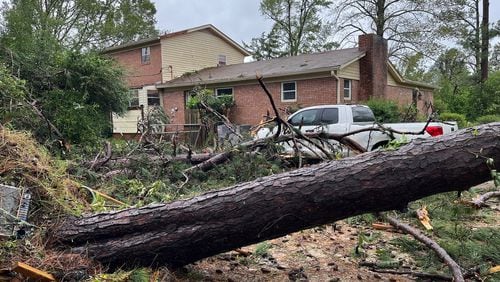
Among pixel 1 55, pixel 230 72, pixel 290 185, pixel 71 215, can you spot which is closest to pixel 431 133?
pixel 290 185

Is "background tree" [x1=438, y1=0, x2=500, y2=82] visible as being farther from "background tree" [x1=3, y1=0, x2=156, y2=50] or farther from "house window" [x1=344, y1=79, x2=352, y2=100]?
"background tree" [x1=3, y1=0, x2=156, y2=50]

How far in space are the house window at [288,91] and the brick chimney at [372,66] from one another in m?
2.93

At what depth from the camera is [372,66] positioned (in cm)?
1691

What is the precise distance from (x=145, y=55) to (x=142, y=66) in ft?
1.99

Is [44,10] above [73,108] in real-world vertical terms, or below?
above

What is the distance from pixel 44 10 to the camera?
24797 mm

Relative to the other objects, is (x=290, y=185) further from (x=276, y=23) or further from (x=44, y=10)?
(x=276, y=23)

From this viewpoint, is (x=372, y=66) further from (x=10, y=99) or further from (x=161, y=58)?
(x=10, y=99)

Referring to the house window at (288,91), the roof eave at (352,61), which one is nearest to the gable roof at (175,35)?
the house window at (288,91)

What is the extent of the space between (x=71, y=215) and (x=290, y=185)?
1644 millimetres

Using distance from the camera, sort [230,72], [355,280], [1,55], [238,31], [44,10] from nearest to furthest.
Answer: [355,280] → [1,55] → [230,72] → [44,10] → [238,31]

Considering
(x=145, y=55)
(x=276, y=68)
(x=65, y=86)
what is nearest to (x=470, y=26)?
(x=276, y=68)

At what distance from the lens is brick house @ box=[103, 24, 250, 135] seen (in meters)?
20.4

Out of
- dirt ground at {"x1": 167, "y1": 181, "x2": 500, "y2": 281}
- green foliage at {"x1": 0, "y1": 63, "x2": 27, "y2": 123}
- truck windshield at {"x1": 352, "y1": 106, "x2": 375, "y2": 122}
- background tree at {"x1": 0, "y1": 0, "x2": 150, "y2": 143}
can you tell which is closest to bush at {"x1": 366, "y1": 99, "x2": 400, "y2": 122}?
truck windshield at {"x1": 352, "y1": 106, "x2": 375, "y2": 122}
